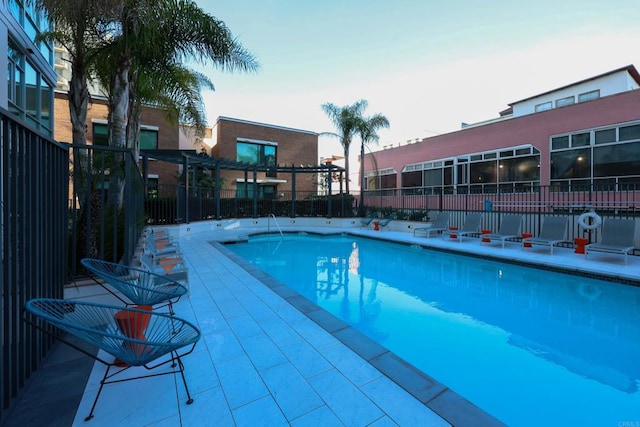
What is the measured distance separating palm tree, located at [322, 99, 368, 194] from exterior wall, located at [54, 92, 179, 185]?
9363 mm

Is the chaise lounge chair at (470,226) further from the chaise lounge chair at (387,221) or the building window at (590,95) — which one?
the building window at (590,95)

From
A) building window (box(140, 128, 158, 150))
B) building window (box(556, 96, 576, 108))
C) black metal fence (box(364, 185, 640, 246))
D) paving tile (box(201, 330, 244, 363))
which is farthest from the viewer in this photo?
building window (box(140, 128, 158, 150))

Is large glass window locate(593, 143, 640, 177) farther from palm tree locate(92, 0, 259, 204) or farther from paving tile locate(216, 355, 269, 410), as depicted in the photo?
paving tile locate(216, 355, 269, 410)

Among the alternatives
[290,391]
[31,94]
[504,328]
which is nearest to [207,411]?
[290,391]

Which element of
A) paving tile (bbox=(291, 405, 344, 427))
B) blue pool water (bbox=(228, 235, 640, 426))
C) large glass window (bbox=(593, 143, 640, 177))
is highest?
large glass window (bbox=(593, 143, 640, 177))

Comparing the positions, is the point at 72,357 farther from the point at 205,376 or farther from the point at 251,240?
the point at 251,240

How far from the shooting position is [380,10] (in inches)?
450

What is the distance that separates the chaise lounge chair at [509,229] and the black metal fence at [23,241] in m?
11.0

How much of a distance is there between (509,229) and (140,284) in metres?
10.9

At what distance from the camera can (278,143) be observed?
2295 centimetres

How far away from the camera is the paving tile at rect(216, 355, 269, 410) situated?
2258 mm

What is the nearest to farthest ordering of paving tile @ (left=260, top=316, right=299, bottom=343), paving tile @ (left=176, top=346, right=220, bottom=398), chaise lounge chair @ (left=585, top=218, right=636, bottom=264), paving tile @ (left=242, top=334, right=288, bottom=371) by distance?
paving tile @ (left=176, top=346, right=220, bottom=398) < paving tile @ (left=242, top=334, right=288, bottom=371) < paving tile @ (left=260, top=316, right=299, bottom=343) < chaise lounge chair @ (left=585, top=218, right=636, bottom=264)

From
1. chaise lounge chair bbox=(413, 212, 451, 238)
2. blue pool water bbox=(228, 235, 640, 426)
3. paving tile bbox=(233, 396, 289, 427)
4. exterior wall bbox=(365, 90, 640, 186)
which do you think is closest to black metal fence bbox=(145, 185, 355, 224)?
chaise lounge chair bbox=(413, 212, 451, 238)

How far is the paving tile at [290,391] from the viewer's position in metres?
2.16
